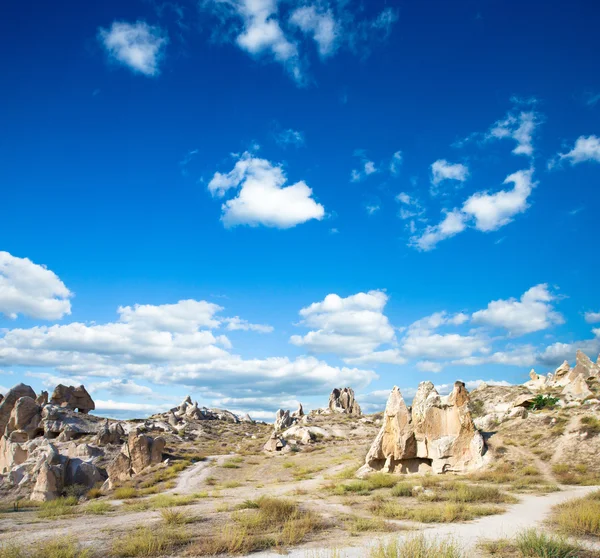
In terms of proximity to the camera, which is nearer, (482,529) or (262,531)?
(482,529)

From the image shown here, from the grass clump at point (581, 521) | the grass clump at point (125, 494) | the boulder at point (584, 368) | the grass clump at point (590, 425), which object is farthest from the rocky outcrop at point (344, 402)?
the grass clump at point (581, 521)

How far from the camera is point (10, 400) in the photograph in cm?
4544

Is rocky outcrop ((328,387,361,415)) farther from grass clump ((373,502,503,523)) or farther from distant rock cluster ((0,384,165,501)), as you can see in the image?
grass clump ((373,502,503,523))

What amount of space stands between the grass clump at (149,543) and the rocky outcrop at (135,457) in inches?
826

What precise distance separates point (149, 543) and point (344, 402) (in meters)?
70.0

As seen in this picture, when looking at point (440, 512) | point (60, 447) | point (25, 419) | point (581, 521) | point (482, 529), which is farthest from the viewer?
point (25, 419)

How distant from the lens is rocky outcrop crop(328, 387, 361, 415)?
74812 millimetres

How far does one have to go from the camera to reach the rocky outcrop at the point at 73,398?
173 ft

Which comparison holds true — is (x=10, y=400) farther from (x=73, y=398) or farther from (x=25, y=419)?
(x=73, y=398)

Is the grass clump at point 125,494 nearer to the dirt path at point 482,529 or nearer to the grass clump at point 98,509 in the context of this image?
the grass clump at point 98,509

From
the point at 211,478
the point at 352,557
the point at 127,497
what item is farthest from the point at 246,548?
the point at 211,478

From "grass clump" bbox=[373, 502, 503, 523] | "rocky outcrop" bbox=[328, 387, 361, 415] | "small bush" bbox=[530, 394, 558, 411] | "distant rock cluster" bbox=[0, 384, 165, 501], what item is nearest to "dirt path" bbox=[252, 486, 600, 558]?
"grass clump" bbox=[373, 502, 503, 523]

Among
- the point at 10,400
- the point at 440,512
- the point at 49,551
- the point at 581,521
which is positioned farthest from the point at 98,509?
the point at 10,400

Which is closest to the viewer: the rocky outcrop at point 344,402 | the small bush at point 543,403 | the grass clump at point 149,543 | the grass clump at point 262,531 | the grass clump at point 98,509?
the grass clump at point 149,543
